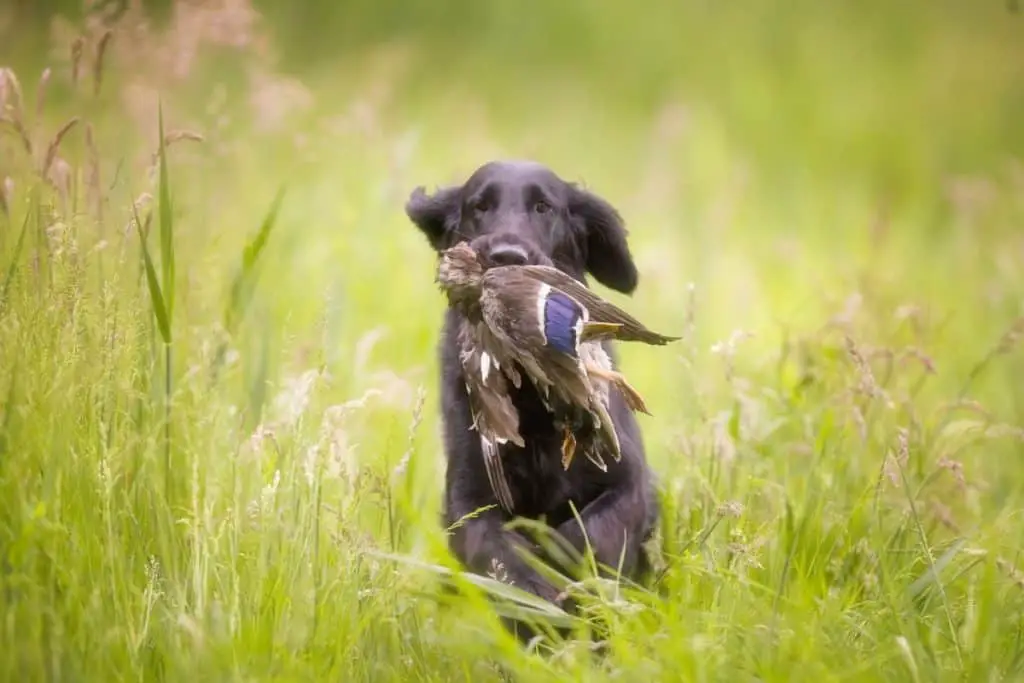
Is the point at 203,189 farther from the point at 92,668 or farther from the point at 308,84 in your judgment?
the point at 308,84

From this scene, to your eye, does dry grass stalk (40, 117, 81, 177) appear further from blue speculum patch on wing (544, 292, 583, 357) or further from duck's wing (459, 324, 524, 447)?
blue speculum patch on wing (544, 292, 583, 357)

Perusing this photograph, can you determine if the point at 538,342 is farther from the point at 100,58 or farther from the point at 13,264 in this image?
the point at 100,58

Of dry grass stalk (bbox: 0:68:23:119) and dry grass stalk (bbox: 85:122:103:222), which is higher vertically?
dry grass stalk (bbox: 0:68:23:119)

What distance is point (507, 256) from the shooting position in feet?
11.1

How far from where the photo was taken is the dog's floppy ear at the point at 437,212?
13.7 feet

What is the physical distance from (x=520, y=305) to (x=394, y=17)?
7535mm

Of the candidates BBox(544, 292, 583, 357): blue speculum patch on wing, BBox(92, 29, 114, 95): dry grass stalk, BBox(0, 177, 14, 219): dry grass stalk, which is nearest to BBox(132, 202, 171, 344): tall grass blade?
BBox(0, 177, 14, 219): dry grass stalk

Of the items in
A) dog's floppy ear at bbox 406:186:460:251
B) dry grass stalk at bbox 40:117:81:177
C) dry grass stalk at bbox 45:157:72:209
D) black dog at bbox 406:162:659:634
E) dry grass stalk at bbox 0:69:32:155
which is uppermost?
dry grass stalk at bbox 0:69:32:155

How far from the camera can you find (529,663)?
2736 mm

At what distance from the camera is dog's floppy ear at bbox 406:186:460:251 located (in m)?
4.19

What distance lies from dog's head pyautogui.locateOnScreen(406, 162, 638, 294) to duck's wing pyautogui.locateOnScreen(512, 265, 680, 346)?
41cm

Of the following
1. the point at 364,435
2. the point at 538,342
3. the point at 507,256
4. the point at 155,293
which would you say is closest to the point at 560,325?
the point at 538,342

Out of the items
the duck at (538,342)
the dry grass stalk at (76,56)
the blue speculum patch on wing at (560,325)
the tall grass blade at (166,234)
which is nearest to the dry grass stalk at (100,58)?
the dry grass stalk at (76,56)

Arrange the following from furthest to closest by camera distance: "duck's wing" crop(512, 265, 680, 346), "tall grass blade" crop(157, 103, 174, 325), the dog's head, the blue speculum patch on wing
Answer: the dog's head → "tall grass blade" crop(157, 103, 174, 325) → "duck's wing" crop(512, 265, 680, 346) → the blue speculum patch on wing
